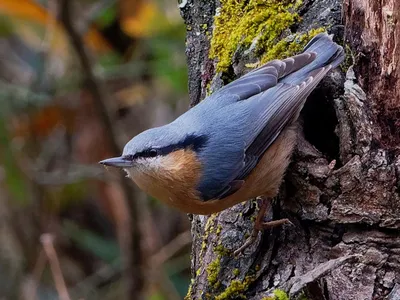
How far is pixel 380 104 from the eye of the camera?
79.7 inches

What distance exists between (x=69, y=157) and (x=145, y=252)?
1267 mm

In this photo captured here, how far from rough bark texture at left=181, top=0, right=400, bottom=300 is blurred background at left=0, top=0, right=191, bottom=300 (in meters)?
1.34

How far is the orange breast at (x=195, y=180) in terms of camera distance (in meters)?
2.21

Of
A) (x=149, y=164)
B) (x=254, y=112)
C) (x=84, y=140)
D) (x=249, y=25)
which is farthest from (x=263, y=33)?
(x=84, y=140)

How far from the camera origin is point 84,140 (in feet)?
16.7

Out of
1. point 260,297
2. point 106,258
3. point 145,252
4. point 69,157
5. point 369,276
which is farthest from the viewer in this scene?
point 69,157

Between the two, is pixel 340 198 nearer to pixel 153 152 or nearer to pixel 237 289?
pixel 237 289

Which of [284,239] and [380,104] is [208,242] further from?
[380,104]

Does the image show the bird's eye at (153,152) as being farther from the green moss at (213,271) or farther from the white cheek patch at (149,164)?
the green moss at (213,271)

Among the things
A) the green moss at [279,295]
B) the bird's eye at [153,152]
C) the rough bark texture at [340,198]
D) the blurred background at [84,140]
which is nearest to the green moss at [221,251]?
the rough bark texture at [340,198]

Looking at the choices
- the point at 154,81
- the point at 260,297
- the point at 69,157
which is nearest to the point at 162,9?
the point at 154,81

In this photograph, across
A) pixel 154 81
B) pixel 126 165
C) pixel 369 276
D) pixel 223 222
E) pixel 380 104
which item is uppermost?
pixel 154 81

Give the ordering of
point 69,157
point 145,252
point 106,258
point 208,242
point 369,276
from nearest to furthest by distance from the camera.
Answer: point 369,276
point 208,242
point 145,252
point 106,258
point 69,157

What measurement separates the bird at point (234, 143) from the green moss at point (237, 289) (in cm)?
12
